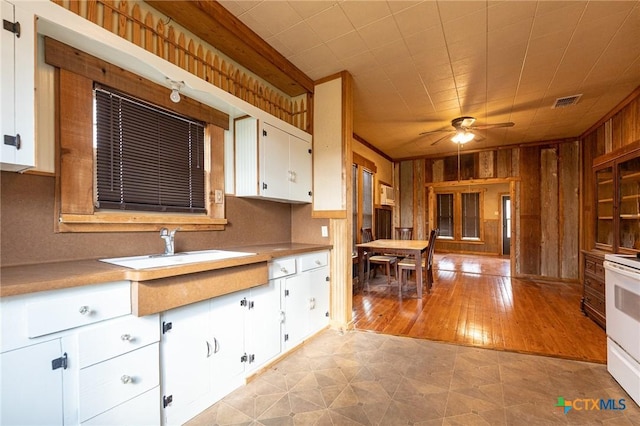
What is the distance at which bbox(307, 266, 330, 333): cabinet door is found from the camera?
2.68m

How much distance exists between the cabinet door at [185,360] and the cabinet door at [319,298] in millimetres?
1139

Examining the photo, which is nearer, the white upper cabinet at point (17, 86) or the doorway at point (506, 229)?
the white upper cabinet at point (17, 86)

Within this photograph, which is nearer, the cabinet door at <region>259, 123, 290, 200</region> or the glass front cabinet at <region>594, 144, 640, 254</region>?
the cabinet door at <region>259, 123, 290, 200</region>

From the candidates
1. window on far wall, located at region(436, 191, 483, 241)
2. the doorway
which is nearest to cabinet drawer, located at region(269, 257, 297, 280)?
window on far wall, located at region(436, 191, 483, 241)

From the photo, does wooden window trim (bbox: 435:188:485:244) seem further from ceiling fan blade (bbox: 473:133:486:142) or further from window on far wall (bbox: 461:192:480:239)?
ceiling fan blade (bbox: 473:133:486:142)

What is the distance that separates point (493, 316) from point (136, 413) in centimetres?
361

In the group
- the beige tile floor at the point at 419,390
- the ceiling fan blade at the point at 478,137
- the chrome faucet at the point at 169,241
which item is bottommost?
the beige tile floor at the point at 419,390

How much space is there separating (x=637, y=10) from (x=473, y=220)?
25.4 feet

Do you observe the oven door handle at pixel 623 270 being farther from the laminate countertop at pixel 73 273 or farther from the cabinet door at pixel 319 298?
the laminate countertop at pixel 73 273

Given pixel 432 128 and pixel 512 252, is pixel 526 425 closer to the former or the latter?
pixel 432 128

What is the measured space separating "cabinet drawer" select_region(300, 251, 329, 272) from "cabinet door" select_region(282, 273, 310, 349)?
0.08 meters

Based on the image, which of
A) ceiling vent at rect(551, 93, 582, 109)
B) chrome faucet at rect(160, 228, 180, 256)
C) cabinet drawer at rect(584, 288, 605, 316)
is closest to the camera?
chrome faucet at rect(160, 228, 180, 256)

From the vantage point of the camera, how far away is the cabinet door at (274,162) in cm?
247

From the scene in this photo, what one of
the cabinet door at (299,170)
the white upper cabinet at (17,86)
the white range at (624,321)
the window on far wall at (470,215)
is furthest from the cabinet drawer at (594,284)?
the window on far wall at (470,215)
